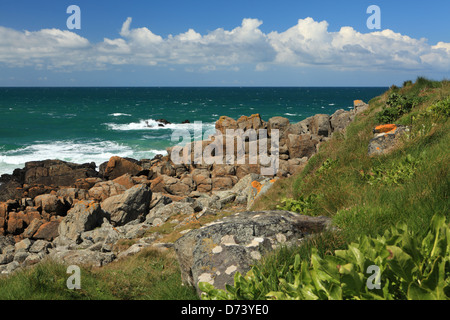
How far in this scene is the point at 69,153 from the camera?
46.8 m

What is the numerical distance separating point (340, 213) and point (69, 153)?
46.9 meters

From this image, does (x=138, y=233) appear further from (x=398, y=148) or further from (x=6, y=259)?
(x=398, y=148)

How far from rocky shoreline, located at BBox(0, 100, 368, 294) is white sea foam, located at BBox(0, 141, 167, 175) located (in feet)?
21.5

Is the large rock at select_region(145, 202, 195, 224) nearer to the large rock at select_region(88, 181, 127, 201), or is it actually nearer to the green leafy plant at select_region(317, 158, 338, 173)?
the large rock at select_region(88, 181, 127, 201)

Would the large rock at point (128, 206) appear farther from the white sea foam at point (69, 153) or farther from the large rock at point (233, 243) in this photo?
the white sea foam at point (69, 153)

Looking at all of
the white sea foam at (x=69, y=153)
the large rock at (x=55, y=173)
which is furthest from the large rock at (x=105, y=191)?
the white sea foam at (x=69, y=153)

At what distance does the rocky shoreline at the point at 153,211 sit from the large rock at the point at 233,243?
0.05 feet

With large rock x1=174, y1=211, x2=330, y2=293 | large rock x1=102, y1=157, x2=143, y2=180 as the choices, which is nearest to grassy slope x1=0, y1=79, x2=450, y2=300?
large rock x1=174, y1=211, x2=330, y2=293

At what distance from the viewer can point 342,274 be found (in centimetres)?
255

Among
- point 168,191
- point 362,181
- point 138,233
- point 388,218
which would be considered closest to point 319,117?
point 168,191

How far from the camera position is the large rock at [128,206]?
2147 cm

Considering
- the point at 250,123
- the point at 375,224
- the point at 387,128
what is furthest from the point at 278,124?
the point at 375,224

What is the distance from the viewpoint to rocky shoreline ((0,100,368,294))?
564 centimetres
